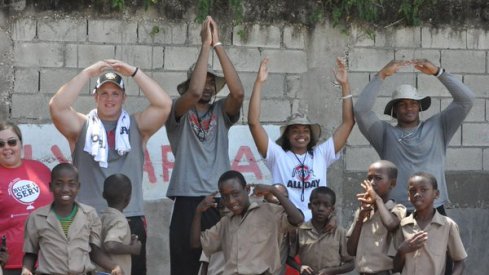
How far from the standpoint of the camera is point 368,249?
21.5 feet

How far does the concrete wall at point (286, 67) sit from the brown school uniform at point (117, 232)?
232 cm

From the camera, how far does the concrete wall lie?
846 centimetres

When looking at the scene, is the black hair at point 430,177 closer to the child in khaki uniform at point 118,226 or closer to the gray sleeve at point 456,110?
the gray sleeve at point 456,110

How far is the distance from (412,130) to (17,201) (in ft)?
8.57

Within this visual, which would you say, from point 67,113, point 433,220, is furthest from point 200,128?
point 433,220

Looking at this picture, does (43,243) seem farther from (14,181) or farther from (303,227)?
(303,227)

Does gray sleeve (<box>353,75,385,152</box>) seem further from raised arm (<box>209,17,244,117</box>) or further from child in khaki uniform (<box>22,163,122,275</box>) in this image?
child in khaki uniform (<box>22,163,122,275</box>)

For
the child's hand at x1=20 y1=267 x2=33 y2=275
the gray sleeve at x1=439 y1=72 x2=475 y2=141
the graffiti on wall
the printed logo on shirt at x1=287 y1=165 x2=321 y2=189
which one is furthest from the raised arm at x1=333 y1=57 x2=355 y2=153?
the child's hand at x1=20 y1=267 x2=33 y2=275

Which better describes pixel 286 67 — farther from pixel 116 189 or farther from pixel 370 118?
pixel 116 189

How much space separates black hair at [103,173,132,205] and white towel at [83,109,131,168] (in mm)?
249

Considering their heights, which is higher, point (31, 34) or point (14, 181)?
point (31, 34)

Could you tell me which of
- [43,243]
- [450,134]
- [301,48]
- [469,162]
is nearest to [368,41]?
[301,48]

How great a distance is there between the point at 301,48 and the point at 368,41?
58 cm

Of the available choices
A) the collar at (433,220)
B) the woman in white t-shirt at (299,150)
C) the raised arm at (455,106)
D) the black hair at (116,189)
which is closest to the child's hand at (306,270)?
the woman in white t-shirt at (299,150)
